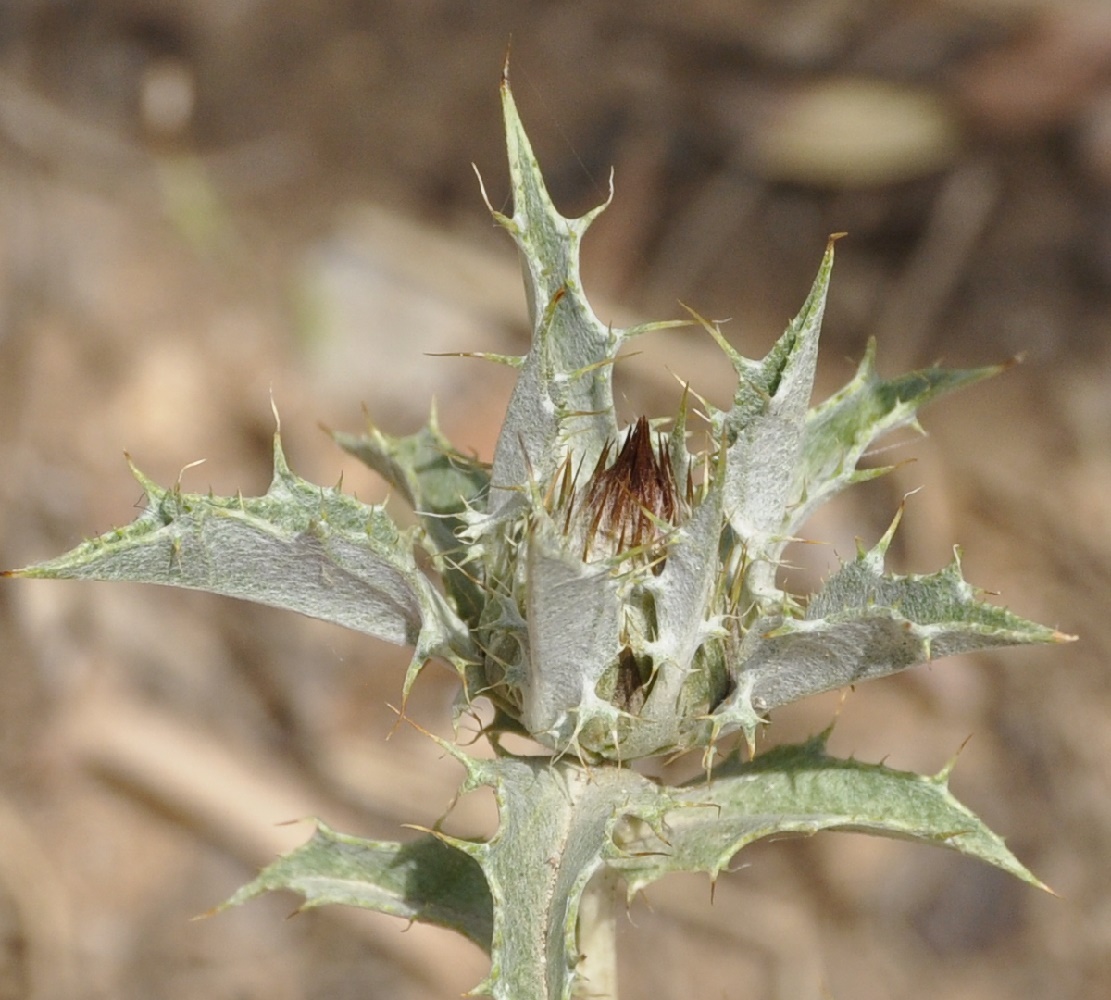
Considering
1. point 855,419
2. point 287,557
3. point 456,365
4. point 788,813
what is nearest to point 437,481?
point 287,557

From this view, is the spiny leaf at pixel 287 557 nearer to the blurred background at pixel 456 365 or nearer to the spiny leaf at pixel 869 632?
the spiny leaf at pixel 869 632

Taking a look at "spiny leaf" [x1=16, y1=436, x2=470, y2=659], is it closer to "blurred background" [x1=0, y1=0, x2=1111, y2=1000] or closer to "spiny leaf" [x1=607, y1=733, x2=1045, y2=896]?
"spiny leaf" [x1=607, y1=733, x2=1045, y2=896]

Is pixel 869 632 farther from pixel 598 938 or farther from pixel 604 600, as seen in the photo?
pixel 598 938

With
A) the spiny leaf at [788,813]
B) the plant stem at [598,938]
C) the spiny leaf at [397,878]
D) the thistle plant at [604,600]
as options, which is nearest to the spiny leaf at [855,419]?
the thistle plant at [604,600]

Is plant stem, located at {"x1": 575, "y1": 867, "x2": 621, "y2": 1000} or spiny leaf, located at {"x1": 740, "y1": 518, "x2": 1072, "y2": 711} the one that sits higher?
spiny leaf, located at {"x1": 740, "y1": 518, "x2": 1072, "y2": 711}

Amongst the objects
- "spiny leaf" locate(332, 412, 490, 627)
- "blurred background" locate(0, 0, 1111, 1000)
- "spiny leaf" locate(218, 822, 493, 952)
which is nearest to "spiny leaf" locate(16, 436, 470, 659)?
"spiny leaf" locate(332, 412, 490, 627)
